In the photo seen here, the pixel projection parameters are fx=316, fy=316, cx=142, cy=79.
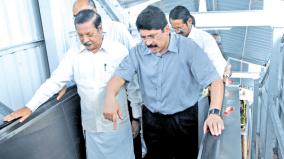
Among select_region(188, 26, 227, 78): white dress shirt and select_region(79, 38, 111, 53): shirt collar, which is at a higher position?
select_region(79, 38, 111, 53): shirt collar

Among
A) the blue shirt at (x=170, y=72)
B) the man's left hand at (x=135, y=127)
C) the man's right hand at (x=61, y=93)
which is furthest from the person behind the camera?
the man's left hand at (x=135, y=127)

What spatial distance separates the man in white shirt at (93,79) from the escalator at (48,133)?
114mm

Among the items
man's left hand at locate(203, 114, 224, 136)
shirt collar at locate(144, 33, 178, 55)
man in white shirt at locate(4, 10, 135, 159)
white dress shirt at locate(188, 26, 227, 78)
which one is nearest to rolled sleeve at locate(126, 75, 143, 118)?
man in white shirt at locate(4, 10, 135, 159)

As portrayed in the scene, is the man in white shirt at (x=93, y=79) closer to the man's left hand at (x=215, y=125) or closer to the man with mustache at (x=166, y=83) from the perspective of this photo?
the man with mustache at (x=166, y=83)

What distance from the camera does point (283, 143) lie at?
2121 millimetres

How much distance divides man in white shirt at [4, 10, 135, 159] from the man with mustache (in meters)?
0.28

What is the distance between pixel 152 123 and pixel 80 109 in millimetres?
711

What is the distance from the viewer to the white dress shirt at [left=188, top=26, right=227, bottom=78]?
257 cm

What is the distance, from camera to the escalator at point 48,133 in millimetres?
1813

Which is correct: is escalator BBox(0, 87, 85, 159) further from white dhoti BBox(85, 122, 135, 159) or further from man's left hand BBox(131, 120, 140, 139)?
man's left hand BBox(131, 120, 140, 139)

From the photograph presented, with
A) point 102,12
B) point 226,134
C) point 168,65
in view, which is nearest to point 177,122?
point 168,65

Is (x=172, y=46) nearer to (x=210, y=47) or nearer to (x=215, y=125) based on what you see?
(x=215, y=125)

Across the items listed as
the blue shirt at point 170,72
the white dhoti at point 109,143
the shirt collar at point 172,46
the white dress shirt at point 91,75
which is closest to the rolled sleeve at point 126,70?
the blue shirt at point 170,72

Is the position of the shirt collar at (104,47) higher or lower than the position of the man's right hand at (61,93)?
higher
